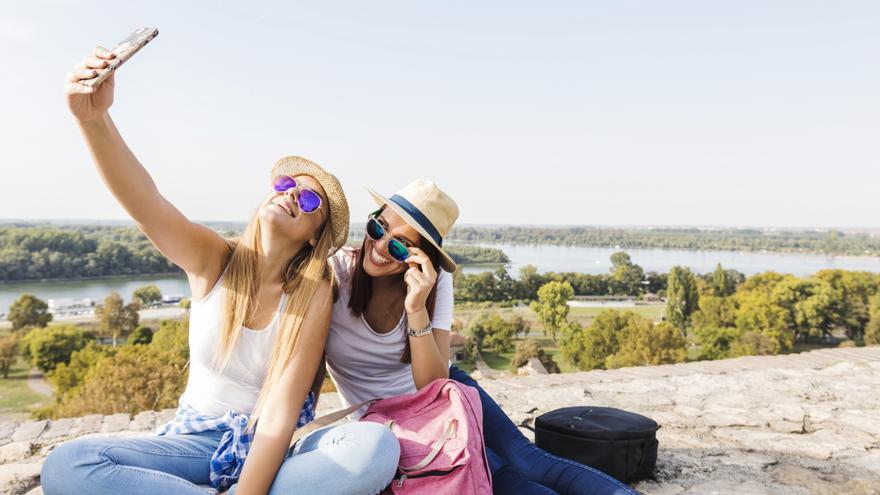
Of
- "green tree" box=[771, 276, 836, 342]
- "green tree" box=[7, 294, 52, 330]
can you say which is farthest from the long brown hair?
"green tree" box=[7, 294, 52, 330]

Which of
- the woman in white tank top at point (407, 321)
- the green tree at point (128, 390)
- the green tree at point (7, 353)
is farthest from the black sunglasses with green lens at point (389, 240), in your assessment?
the green tree at point (7, 353)

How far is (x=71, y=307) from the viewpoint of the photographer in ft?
206

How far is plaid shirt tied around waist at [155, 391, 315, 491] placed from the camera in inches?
76.2

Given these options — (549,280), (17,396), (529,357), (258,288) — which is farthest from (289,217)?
(549,280)

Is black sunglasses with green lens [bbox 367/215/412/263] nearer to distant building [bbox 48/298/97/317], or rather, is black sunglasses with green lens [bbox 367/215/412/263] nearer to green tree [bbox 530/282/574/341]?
green tree [bbox 530/282/574/341]

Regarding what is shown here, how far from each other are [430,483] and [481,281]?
219ft

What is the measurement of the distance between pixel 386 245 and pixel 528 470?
1040mm

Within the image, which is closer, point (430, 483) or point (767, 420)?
point (430, 483)

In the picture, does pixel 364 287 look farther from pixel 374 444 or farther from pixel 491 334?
pixel 491 334

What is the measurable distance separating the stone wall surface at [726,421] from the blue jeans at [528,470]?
0.74 meters

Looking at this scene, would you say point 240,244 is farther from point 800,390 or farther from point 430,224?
point 800,390

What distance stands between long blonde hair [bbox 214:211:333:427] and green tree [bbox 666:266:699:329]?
171 feet

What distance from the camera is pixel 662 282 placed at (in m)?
74.7

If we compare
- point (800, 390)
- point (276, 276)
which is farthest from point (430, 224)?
point (800, 390)
